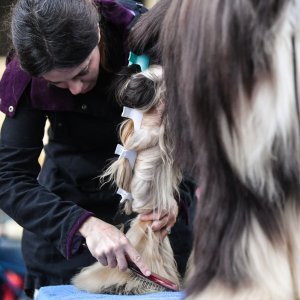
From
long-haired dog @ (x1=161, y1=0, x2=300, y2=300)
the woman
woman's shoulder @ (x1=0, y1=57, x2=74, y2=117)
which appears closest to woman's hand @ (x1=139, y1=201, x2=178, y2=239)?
the woman

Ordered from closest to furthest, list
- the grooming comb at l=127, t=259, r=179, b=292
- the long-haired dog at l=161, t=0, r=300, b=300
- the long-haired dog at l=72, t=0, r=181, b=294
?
the long-haired dog at l=161, t=0, r=300, b=300
the long-haired dog at l=72, t=0, r=181, b=294
the grooming comb at l=127, t=259, r=179, b=292

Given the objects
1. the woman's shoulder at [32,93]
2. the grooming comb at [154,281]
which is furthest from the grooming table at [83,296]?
the woman's shoulder at [32,93]

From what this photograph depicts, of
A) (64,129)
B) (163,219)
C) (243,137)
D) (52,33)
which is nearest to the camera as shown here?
(243,137)

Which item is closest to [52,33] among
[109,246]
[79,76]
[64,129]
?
[79,76]

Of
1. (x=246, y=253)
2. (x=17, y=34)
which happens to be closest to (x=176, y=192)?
(x=17, y=34)

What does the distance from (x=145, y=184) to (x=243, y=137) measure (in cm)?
60

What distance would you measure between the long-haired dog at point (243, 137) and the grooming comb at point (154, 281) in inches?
20.9

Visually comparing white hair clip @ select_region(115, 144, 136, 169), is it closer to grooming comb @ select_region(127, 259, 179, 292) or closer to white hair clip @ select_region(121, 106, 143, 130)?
white hair clip @ select_region(121, 106, 143, 130)

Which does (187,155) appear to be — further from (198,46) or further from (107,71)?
(107,71)

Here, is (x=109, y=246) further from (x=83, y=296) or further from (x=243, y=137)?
(x=243, y=137)

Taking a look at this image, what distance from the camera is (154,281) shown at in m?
1.36

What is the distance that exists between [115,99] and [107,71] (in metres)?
0.07

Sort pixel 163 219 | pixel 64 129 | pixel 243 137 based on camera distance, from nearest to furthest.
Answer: pixel 243 137, pixel 163 219, pixel 64 129

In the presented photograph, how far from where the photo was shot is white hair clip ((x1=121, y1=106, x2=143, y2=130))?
51.1 inches
